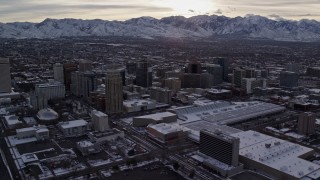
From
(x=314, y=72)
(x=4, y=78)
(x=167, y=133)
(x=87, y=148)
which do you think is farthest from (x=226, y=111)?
(x=314, y=72)

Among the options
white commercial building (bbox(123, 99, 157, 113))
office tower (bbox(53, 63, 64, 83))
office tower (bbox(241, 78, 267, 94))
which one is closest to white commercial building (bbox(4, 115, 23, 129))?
white commercial building (bbox(123, 99, 157, 113))

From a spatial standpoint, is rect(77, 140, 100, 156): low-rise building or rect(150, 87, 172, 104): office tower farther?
rect(150, 87, 172, 104): office tower

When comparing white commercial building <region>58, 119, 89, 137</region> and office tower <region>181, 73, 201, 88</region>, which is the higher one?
office tower <region>181, 73, 201, 88</region>

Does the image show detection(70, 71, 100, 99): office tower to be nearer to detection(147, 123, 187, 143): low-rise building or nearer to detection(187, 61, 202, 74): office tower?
detection(187, 61, 202, 74): office tower

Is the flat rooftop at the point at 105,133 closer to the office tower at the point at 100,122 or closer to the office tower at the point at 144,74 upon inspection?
the office tower at the point at 100,122

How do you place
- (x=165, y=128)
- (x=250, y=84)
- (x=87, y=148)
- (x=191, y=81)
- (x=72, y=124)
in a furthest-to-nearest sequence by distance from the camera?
(x=191, y=81) → (x=250, y=84) → (x=72, y=124) → (x=165, y=128) → (x=87, y=148)

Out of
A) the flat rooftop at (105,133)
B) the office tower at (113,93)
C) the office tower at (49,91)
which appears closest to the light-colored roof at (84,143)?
the flat rooftop at (105,133)

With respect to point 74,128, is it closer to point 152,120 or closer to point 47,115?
point 47,115
